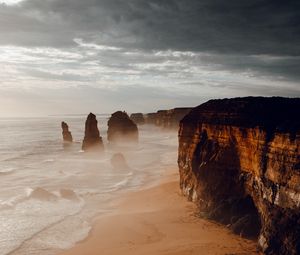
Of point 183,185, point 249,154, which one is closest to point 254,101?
point 249,154

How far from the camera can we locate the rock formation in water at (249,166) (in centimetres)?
2072

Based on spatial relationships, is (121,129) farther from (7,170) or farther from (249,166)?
(249,166)

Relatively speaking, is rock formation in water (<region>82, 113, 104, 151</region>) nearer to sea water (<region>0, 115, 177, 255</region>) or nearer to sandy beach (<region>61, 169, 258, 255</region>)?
sea water (<region>0, 115, 177, 255</region>)

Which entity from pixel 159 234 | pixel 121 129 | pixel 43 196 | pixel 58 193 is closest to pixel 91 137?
pixel 121 129

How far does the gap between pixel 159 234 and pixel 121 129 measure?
73328 mm

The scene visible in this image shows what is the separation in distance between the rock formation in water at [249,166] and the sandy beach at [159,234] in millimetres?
1199

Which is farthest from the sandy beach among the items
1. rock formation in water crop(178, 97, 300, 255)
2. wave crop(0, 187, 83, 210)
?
wave crop(0, 187, 83, 210)

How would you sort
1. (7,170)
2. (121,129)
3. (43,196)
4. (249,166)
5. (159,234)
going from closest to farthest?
(249,166), (159,234), (43,196), (7,170), (121,129)

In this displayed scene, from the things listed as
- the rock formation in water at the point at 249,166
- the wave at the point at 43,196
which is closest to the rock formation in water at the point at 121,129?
the wave at the point at 43,196

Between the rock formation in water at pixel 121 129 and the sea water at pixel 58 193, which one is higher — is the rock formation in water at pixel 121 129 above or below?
above

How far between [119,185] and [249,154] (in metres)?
22.1

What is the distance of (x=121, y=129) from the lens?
98875 millimetres

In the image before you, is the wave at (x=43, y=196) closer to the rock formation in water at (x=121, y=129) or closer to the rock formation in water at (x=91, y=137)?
the rock formation in water at (x=91, y=137)

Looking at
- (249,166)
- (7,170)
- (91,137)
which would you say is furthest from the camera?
(91,137)
